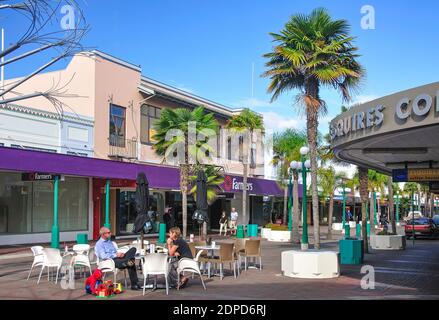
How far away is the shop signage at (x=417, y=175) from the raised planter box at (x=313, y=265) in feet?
17.1

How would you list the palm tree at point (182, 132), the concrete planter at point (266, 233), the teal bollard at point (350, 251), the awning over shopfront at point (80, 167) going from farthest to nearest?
1. the concrete planter at point (266, 233)
2. the palm tree at point (182, 132)
3. the awning over shopfront at point (80, 167)
4. the teal bollard at point (350, 251)

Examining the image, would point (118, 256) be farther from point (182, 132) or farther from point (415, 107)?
point (182, 132)

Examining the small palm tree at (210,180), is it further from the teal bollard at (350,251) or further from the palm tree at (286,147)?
the teal bollard at (350,251)

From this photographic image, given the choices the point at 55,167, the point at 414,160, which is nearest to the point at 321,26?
the point at 414,160

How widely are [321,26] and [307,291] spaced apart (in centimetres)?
938

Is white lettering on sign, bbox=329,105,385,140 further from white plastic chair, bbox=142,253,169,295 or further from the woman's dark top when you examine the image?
white plastic chair, bbox=142,253,169,295

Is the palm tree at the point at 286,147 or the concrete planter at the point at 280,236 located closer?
the concrete planter at the point at 280,236

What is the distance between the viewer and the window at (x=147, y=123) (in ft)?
98.5

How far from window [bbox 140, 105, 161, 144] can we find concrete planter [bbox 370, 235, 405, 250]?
1337 cm

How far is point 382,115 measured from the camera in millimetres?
10562

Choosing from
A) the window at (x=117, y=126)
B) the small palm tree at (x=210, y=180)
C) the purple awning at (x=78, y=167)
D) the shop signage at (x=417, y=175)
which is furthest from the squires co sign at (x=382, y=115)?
the window at (x=117, y=126)

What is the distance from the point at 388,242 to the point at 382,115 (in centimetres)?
1485

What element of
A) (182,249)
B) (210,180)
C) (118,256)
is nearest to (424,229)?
(210,180)
